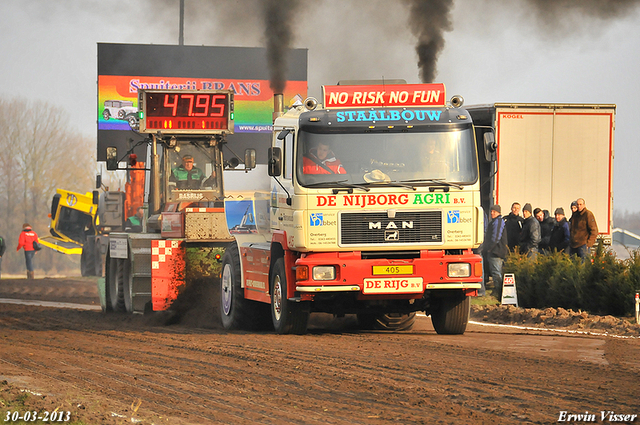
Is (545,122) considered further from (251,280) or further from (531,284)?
(251,280)

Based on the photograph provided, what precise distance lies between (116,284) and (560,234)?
341 inches

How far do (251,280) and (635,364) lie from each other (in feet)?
18.8

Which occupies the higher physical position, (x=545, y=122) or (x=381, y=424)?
(x=545, y=122)

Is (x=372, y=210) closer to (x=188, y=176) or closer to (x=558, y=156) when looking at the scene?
(x=188, y=176)

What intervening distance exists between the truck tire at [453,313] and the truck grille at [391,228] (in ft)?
3.70

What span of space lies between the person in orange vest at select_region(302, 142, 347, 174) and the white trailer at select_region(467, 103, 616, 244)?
30.4 feet

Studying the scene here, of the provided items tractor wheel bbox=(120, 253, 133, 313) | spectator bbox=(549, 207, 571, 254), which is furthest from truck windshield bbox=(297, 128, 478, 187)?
spectator bbox=(549, 207, 571, 254)

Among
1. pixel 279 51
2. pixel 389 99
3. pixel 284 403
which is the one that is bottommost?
pixel 284 403

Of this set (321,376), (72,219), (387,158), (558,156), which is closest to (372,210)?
(387,158)

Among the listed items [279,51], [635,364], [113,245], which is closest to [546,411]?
[635,364]

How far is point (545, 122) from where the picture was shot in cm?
2031

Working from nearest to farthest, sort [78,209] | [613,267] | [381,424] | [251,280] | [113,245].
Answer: [381,424] → [251,280] → [613,267] → [113,245] → [78,209]

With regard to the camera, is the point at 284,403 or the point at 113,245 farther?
the point at 113,245

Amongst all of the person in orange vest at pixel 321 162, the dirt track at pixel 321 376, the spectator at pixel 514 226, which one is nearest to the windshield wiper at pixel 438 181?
the person in orange vest at pixel 321 162
